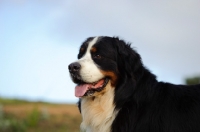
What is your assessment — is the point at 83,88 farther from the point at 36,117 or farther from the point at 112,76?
the point at 36,117

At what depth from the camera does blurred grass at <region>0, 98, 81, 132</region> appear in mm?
13711

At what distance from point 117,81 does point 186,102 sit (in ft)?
3.55

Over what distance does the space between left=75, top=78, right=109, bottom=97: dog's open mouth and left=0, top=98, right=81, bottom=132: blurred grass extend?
7548 millimetres

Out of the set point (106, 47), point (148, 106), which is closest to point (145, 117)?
point (148, 106)

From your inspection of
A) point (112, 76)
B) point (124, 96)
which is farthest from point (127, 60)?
point (124, 96)

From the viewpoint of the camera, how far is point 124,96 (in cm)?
623

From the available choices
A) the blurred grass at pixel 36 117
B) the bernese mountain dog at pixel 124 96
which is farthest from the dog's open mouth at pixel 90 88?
the blurred grass at pixel 36 117

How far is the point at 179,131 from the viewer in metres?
6.20

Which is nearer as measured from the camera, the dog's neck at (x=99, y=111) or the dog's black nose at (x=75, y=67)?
the dog's black nose at (x=75, y=67)

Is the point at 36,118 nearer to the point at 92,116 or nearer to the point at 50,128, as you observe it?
the point at 50,128

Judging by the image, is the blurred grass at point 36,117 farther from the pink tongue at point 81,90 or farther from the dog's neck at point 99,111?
the pink tongue at point 81,90

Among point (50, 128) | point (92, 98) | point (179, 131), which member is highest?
point (92, 98)

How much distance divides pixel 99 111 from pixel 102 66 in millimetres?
683

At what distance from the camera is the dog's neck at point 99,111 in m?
6.30
